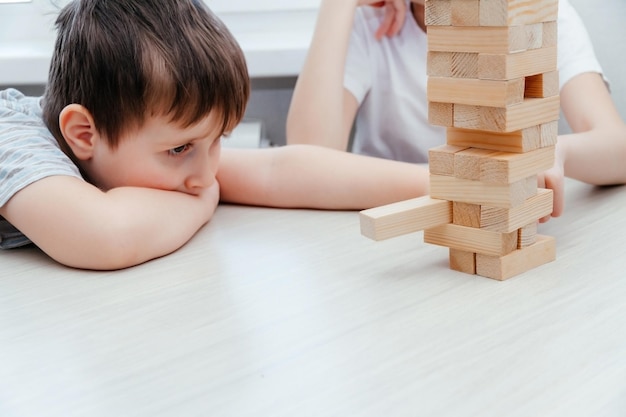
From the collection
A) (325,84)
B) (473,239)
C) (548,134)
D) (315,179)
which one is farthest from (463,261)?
(325,84)

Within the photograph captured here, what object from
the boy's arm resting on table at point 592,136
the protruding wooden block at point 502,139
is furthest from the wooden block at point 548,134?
the boy's arm resting on table at point 592,136

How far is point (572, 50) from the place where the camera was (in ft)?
3.84

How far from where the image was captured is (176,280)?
0.73m

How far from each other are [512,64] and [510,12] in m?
0.04

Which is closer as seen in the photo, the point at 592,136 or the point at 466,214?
the point at 466,214

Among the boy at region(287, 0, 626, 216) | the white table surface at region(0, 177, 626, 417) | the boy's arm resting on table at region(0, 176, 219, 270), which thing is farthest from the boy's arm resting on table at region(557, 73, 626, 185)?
the boy's arm resting on table at region(0, 176, 219, 270)

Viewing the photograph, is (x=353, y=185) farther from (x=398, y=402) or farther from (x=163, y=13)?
(x=398, y=402)

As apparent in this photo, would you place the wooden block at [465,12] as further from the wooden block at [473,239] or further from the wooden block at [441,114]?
the wooden block at [473,239]

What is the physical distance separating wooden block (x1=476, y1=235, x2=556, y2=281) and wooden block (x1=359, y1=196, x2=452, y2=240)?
2.0 inches

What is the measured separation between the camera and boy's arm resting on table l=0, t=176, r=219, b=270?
0.77 meters

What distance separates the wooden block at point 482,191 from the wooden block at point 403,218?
1cm

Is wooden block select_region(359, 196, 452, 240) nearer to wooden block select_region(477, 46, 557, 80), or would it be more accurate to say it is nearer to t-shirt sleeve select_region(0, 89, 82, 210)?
wooden block select_region(477, 46, 557, 80)

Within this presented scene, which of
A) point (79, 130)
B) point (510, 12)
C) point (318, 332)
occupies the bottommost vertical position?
point (318, 332)

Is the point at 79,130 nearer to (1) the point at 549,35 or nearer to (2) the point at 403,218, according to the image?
(2) the point at 403,218
